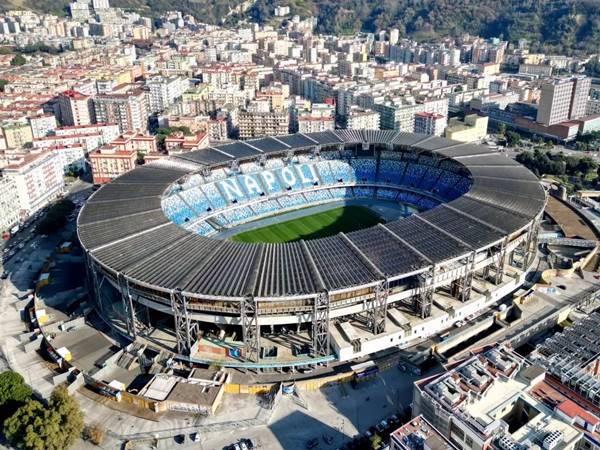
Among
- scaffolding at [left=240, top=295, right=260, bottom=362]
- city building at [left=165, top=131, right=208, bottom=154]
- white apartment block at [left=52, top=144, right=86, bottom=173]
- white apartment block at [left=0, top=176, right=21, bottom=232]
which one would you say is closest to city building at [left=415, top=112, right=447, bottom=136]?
city building at [left=165, top=131, right=208, bottom=154]

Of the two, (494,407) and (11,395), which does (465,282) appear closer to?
(494,407)

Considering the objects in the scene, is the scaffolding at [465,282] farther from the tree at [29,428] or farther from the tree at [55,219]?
the tree at [55,219]

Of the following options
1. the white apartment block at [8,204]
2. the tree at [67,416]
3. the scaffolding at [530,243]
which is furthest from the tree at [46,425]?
the scaffolding at [530,243]

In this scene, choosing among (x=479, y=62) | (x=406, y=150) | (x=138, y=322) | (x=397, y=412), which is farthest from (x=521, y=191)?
(x=479, y=62)

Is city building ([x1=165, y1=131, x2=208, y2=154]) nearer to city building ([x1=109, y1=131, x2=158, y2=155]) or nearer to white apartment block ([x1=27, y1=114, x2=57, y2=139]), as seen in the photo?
city building ([x1=109, y1=131, x2=158, y2=155])

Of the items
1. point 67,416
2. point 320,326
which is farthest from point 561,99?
point 67,416

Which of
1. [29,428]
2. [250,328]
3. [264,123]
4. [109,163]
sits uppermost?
[264,123]

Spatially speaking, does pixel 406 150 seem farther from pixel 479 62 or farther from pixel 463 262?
pixel 479 62

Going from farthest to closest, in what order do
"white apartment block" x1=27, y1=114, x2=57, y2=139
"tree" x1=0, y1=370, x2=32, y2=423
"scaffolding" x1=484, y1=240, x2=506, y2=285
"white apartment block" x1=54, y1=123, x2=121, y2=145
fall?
"white apartment block" x1=27, y1=114, x2=57, y2=139 < "white apartment block" x1=54, y1=123, x2=121, y2=145 < "scaffolding" x1=484, y1=240, x2=506, y2=285 < "tree" x1=0, y1=370, x2=32, y2=423
